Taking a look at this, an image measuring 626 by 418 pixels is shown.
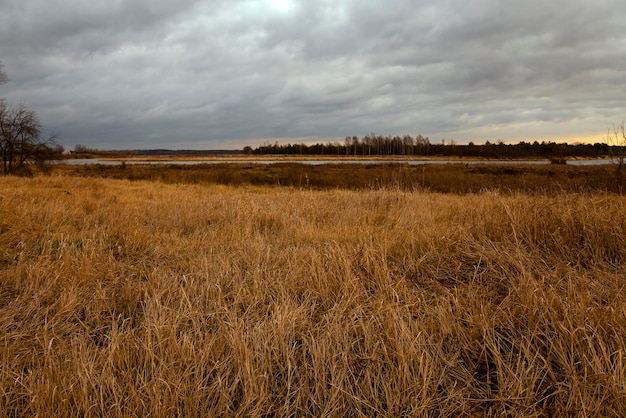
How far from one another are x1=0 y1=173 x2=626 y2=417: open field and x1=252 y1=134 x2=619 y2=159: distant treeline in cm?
11290

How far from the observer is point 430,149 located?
458 ft

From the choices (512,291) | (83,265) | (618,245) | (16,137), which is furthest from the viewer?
(16,137)

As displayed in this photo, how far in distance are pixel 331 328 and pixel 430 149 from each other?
486 feet

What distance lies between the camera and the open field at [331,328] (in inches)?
79.5

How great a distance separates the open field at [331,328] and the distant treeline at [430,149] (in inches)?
4445

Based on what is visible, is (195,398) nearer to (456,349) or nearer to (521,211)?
(456,349)

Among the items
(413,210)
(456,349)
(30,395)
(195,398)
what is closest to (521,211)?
(413,210)

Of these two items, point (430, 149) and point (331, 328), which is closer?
point (331, 328)

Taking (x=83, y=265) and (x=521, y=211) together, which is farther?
(x=521, y=211)

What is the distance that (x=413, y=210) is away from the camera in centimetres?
776

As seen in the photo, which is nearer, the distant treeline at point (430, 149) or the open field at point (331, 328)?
the open field at point (331, 328)

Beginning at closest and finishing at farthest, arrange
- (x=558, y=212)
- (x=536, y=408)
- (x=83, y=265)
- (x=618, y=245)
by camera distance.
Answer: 1. (x=536, y=408)
2. (x=83, y=265)
3. (x=618, y=245)
4. (x=558, y=212)

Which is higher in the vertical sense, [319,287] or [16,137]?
[16,137]

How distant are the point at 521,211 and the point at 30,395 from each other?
6.10m
